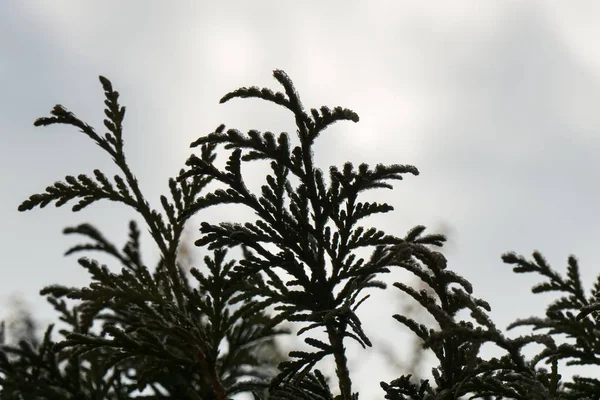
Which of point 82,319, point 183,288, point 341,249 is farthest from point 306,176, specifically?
point 82,319

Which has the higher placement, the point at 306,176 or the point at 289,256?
the point at 306,176

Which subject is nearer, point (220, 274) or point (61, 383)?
point (220, 274)

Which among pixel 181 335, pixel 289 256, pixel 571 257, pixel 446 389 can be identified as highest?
pixel 571 257

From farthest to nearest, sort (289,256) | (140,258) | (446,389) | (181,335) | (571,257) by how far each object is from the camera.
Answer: (140,258)
(571,257)
(181,335)
(289,256)
(446,389)

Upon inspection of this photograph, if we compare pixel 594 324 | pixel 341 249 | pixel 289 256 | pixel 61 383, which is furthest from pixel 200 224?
pixel 61 383

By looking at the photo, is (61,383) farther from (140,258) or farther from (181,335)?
(181,335)

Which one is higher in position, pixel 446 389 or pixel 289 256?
pixel 289 256

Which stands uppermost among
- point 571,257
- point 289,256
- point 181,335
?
point 571,257

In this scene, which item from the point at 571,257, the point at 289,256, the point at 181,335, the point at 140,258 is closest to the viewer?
the point at 289,256

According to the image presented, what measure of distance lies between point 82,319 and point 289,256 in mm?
1485

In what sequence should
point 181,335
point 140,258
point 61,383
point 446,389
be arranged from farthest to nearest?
point 61,383 < point 140,258 < point 181,335 < point 446,389

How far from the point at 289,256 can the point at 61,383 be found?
3.06m

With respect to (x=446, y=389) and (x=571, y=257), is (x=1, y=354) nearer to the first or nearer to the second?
(x=446, y=389)

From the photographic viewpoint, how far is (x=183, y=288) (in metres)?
4.25
